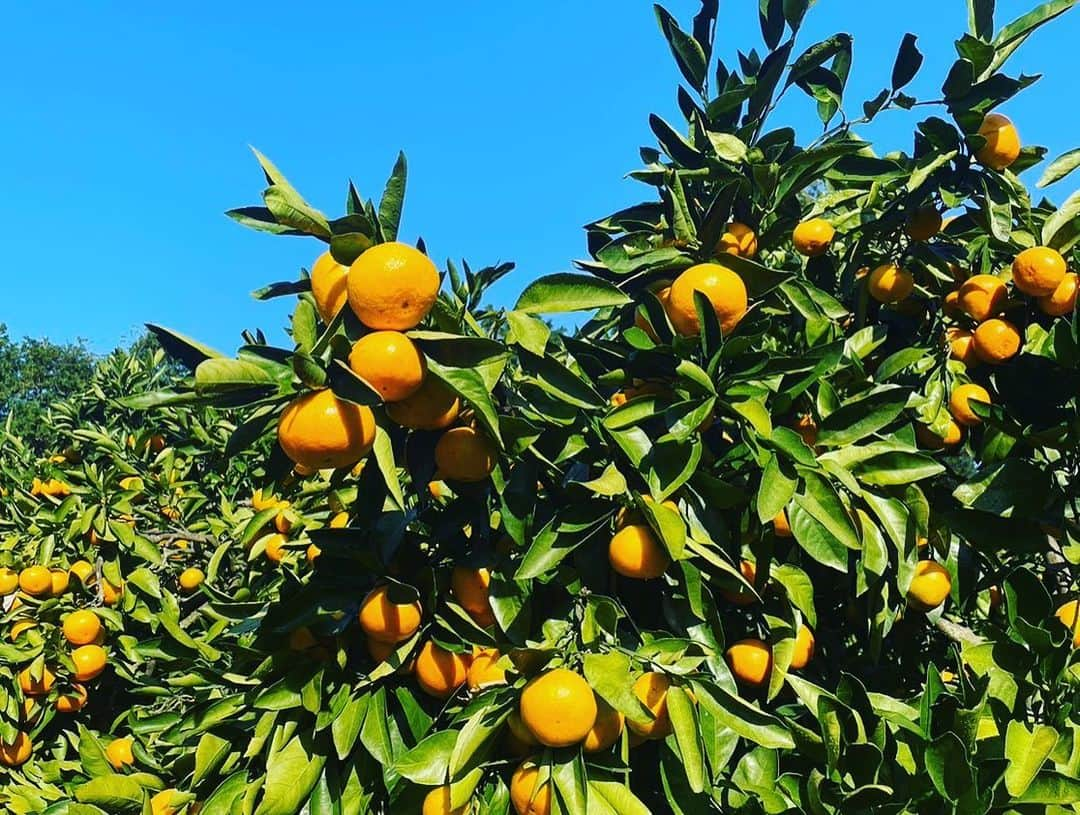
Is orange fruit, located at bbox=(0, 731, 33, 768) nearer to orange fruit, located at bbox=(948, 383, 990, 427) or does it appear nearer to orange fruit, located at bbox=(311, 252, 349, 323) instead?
orange fruit, located at bbox=(311, 252, 349, 323)

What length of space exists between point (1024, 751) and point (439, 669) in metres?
0.92

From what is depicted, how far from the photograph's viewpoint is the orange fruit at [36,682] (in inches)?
114

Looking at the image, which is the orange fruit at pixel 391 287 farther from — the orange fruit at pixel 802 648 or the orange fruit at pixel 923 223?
the orange fruit at pixel 923 223

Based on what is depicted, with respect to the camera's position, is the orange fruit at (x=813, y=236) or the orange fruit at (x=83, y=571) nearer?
the orange fruit at (x=813, y=236)

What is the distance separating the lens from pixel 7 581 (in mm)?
3059

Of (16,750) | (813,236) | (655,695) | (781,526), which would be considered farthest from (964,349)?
(16,750)

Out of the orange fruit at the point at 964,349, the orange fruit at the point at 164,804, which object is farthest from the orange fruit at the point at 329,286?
the orange fruit at the point at 964,349

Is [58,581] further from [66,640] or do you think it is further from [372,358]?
[372,358]

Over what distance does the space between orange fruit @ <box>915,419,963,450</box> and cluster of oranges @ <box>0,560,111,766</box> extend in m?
2.67

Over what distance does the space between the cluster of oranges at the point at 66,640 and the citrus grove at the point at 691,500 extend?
923 mm

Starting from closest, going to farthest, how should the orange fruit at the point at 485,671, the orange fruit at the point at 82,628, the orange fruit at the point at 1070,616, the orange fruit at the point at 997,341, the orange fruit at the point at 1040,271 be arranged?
the orange fruit at the point at 485,671 < the orange fruit at the point at 1070,616 < the orange fruit at the point at 1040,271 < the orange fruit at the point at 997,341 < the orange fruit at the point at 82,628

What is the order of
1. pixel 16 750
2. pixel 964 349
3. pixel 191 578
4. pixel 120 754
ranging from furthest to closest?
1. pixel 191 578
2. pixel 16 750
3. pixel 120 754
4. pixel 964 349

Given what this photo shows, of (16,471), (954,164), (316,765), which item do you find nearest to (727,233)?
(954,164)

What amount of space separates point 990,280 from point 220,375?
1.63 meters
